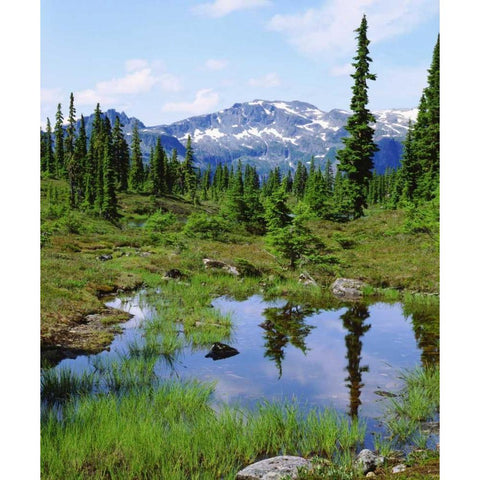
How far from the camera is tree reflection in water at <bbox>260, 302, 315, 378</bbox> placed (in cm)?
1205

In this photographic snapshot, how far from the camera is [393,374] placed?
10.1 metres

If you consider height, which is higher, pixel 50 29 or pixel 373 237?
pixel 50 29

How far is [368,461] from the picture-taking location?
19.8 feet

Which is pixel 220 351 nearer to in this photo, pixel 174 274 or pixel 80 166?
pixel 174 274

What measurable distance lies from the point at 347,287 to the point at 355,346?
24.6 ft

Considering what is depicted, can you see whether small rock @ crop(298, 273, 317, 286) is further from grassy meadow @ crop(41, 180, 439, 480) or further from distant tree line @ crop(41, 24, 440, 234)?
distant tree line @ crop(41, 24, 440, 234)

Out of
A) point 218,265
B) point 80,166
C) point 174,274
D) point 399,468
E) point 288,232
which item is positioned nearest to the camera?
point 399,468

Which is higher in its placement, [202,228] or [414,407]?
[202,228]

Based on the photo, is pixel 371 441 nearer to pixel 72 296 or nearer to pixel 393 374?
pixel 393 374

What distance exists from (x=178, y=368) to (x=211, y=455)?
4536 millimetres

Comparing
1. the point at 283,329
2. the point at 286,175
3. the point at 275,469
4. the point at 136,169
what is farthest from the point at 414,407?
the point at 136,169

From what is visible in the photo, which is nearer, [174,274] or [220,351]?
[220,351]

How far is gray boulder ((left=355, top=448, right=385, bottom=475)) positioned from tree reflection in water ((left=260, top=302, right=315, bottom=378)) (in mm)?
4023
